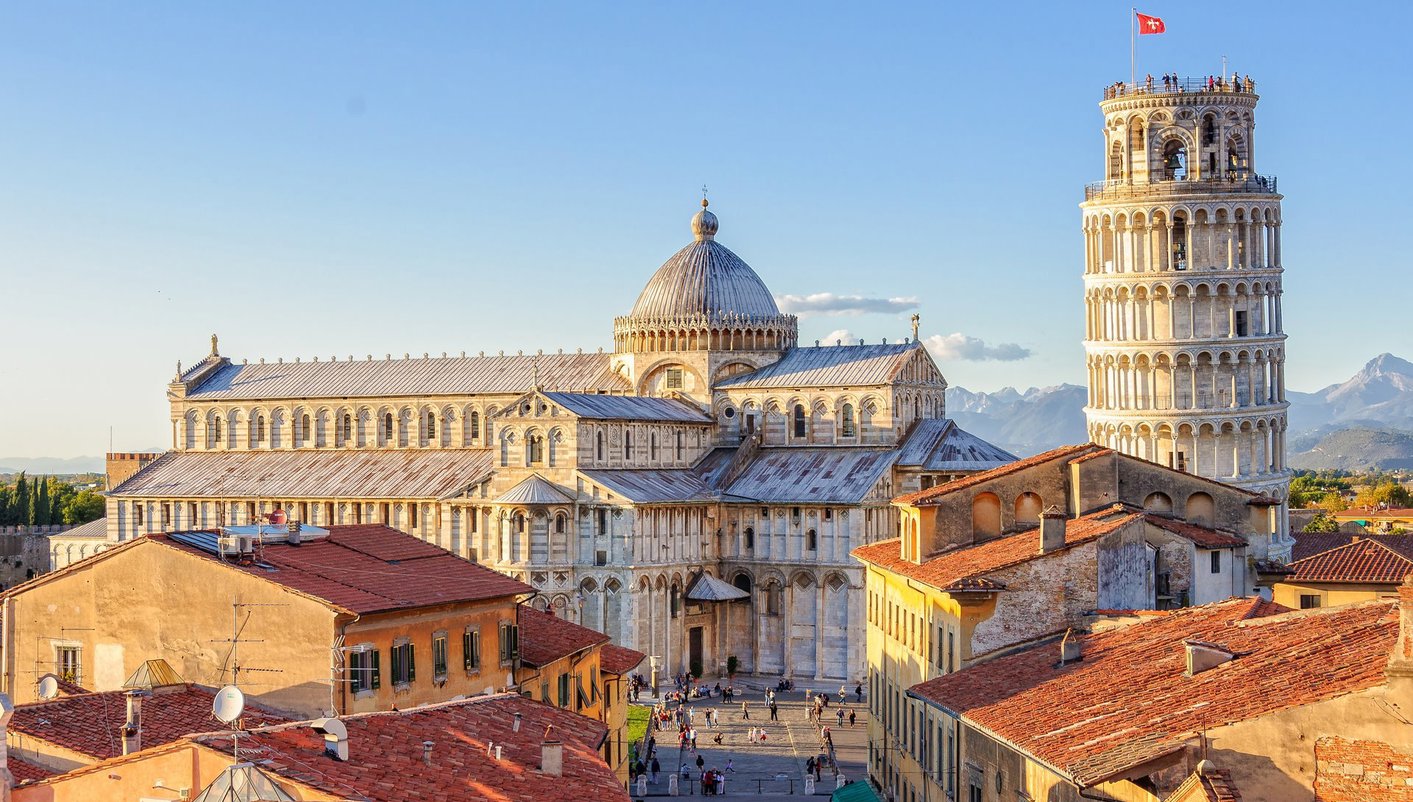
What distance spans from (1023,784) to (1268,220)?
77.1 m

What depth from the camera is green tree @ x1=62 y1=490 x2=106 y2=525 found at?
170 m

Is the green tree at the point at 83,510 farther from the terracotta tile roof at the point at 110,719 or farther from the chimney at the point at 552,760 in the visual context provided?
the chimney at the point at 552,760

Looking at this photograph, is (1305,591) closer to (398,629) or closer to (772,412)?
(398,629)

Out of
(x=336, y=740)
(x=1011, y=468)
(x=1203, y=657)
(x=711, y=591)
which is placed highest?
(x=1011, y=468)

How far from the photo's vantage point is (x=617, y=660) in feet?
194

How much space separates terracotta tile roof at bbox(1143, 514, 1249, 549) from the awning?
45.4 m

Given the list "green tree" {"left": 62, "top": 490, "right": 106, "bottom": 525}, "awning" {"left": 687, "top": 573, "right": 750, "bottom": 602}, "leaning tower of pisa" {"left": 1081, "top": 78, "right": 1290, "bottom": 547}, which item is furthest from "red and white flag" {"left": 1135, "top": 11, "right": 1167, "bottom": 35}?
"green tree" {"left": 62, "top": 490, "right": 106, "bottom": 525}

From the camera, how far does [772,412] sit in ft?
343

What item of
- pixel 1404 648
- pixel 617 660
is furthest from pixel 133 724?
pixel 617 660

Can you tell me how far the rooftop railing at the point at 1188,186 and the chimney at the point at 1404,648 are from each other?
264 feet

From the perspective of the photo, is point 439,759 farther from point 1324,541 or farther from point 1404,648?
point 1324,541

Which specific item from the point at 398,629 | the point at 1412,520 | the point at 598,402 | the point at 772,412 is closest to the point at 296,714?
the point at 398,629

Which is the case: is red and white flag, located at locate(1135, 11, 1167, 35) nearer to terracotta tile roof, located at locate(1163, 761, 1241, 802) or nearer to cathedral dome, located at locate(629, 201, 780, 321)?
cathedral dome, located at locate(629, 201, 780, 321)

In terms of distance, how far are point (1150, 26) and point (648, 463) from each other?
1289 inches
